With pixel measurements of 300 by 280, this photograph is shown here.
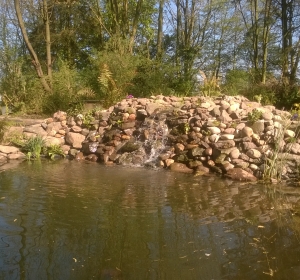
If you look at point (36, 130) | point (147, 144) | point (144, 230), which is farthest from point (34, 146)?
point (144, 230)

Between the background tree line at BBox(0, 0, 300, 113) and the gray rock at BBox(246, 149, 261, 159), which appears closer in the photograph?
the gray rock at BBox(246, 149, 261, 159)

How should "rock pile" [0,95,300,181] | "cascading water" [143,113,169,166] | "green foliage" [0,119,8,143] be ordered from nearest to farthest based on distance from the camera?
"rock pile" [0,95,300,181] < "cascading water" [143,113,169,166] < "green foliage" [0,119,8,143]

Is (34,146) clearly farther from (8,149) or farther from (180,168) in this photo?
(180,168)

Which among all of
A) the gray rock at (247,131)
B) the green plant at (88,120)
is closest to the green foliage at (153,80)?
the green plant at (88,120)

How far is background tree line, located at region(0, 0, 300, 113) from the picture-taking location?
12281mm

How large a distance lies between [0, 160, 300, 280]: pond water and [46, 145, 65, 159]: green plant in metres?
2.49

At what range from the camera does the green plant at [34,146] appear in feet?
27.8

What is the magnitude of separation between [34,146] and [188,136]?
11.6 ft

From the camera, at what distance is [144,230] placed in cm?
375

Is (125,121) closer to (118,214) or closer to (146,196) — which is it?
(146,196)

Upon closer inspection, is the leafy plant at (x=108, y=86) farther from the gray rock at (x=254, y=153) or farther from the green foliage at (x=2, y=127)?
the gray rock at (x=254, y=153)

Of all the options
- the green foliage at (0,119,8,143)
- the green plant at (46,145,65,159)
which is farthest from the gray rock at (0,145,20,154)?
the green plant at (46,145,65,159)

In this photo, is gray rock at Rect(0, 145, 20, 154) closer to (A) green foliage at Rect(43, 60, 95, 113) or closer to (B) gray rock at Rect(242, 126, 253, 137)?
(A) green foliage at Rect(43, 60, 95, 113)

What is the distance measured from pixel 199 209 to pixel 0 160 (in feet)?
A: 17.3
